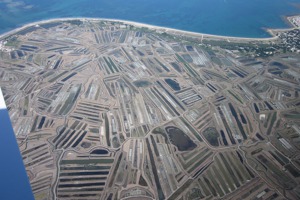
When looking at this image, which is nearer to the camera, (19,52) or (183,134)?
(183,134)

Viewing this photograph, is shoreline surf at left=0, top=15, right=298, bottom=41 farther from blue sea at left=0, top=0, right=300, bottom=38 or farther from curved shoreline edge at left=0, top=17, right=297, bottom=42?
blue sea at left=0, top=0, right=300, bottom=38

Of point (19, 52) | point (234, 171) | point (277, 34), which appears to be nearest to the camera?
point (234, 171)

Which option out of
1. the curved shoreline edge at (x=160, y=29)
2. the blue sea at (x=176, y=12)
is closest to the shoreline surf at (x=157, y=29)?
the curved shoreline edge at (x=160, y=29)

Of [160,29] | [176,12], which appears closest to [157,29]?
[160,29]

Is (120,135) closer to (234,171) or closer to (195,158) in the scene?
(195,158)

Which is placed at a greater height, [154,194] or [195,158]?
[195,158]

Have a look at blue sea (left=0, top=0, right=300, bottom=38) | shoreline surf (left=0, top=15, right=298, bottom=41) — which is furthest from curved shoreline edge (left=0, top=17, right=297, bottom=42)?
Answer: blue sea (left=0, top=0, right=300, bottom=38)

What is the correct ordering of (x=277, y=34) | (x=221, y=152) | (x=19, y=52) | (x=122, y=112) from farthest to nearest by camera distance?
(x=277, y=34), (x=19, y=52), (x=122, y=112), (x=221, y=152)

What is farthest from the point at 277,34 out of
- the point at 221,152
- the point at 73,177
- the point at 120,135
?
the point at 73,177
